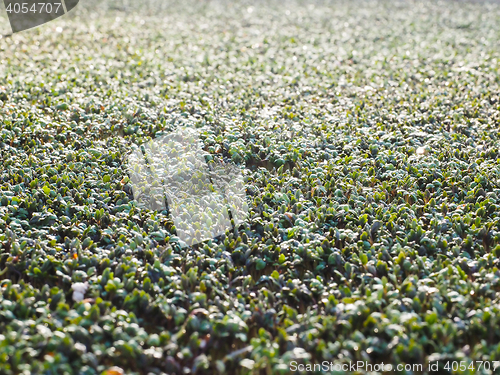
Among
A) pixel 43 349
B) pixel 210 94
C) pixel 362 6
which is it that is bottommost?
pixel 43 349

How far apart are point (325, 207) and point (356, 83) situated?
328 centimetres

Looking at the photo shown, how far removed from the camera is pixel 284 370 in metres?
2.33

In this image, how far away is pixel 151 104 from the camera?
18.4 ft

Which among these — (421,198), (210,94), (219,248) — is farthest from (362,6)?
(219,248)

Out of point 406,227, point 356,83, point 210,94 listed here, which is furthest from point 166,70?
point 406,227

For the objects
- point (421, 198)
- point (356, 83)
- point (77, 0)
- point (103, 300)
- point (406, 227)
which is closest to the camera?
point (103, 300)

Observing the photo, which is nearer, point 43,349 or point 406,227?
point 43,349

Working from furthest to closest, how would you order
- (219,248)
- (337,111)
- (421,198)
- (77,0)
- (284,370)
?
(77,0), (337,111), (421,198), (219,248), (284,370)

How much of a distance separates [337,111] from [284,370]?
3.68 metres

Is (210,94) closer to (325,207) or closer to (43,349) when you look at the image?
(325,207)

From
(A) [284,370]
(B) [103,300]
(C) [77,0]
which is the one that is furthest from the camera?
(C) [77,0]

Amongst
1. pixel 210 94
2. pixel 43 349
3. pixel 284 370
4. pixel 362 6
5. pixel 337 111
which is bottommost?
pixel 284 370

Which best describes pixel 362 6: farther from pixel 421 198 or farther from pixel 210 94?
pixel 421 198

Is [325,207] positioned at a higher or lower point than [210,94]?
lower
